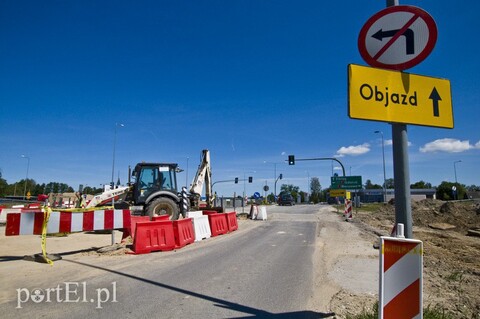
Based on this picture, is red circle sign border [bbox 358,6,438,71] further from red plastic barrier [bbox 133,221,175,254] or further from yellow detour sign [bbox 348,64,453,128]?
red plastic barrier [bbox 133,221,175,254]

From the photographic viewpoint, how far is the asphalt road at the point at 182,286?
498 cm

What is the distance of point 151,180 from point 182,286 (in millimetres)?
10038

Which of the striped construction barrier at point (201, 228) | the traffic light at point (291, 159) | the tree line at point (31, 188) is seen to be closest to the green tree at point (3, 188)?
the tree line at point (31, 188)

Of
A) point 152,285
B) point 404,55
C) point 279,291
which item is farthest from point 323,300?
point 404,55

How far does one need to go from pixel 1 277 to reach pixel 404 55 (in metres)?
8.17

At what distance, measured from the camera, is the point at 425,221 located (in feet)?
87.3

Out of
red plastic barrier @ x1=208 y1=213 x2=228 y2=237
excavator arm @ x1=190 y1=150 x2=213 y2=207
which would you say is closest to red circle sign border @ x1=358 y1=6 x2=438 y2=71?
red plastic barrier @ x1=208 y1=213 x2=228 y2=237

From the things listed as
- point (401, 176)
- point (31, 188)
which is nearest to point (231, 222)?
point (401, 176)

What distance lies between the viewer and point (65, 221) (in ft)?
30.0

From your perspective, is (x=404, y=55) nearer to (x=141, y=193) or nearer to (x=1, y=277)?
(x=1, y=277)

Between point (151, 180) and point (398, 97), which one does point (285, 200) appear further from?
point (398, 97)

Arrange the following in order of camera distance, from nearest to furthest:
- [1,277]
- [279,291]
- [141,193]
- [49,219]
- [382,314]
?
[382,314] → [279,291] → [1,277] → [49,219] → [141,193]

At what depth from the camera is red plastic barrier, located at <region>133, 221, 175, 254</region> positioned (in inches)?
385

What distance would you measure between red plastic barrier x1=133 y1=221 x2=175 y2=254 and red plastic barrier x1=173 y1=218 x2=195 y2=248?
0.78 feet
